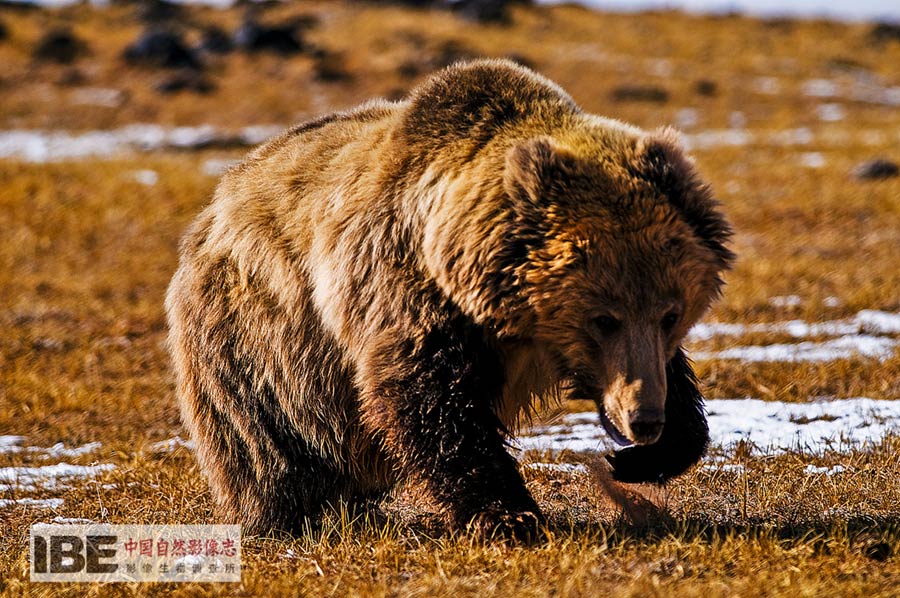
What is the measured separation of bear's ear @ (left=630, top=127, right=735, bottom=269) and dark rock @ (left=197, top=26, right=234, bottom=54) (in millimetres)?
26909

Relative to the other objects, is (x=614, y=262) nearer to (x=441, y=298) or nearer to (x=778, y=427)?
(x=441, y=298)

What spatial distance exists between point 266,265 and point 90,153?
1646 cm

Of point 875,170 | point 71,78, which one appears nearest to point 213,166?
point 875,170

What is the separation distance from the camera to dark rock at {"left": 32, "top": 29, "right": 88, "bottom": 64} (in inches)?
1114

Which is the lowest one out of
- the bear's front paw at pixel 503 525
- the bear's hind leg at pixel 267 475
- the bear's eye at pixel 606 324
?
the bear's hind leg at pixel 267 475

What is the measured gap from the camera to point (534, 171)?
3.77 m

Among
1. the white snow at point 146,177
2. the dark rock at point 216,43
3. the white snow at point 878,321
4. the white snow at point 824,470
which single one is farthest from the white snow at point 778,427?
the dark rock at point 216,43

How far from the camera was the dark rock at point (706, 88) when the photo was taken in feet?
87.1

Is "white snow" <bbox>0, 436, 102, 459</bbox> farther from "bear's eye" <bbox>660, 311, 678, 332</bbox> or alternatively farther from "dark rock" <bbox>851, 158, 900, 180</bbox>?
"dark rock" <bbox>851, 158, 900, 180</bbox>

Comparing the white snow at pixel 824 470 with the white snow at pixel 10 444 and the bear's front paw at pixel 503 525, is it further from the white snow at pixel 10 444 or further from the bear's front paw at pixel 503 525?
the white snow at pixel 10 444

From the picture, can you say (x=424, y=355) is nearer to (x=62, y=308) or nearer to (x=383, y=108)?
(x=383, y=108)

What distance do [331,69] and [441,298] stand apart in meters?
24.8

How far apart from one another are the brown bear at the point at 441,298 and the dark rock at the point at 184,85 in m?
21.5
